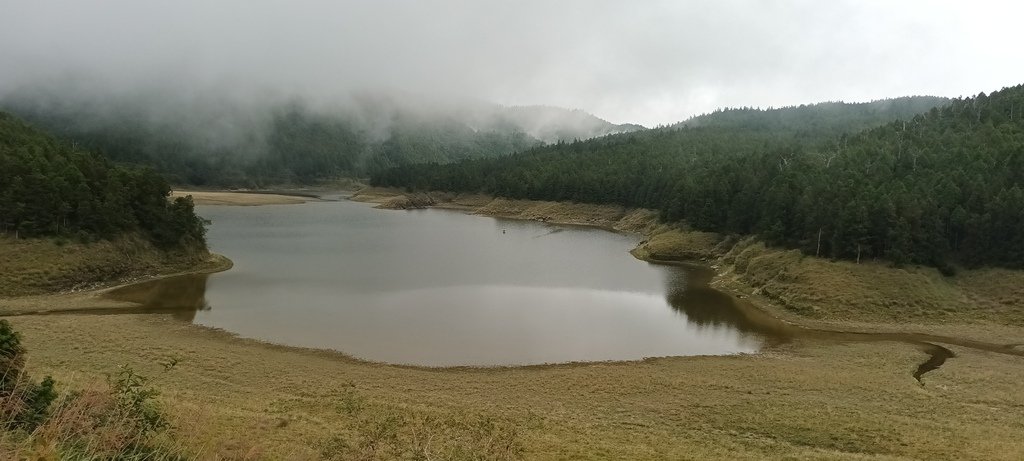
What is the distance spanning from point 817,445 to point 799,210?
134 feet

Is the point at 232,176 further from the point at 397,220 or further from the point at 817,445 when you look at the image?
the point at 817,445

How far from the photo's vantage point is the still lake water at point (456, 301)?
106 ft

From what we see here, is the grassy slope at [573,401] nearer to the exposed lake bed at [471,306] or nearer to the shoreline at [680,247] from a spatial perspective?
the exposed lake bed at [471,306]

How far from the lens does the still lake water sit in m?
32.3

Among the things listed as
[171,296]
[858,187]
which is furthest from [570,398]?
[858,187]

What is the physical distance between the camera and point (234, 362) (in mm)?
26672

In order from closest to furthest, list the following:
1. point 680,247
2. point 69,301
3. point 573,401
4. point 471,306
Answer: point 573,401, point 69,301, point 471,306, point 680,247

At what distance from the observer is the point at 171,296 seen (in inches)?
1641

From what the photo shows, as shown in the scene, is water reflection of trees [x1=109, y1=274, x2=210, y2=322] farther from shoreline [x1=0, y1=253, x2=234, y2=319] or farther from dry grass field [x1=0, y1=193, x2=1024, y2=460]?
dry grass field [x1=0, y1=193, x2=1024, y2=460]

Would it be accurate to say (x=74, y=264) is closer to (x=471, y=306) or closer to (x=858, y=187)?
(x=471, y=306)

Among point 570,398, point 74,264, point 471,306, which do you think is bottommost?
point 570,398

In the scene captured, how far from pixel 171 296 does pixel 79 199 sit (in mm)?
13326

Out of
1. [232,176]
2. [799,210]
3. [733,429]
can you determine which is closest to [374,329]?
[733,429]

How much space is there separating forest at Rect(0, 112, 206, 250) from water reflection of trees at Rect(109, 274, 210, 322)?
655 centimetres
